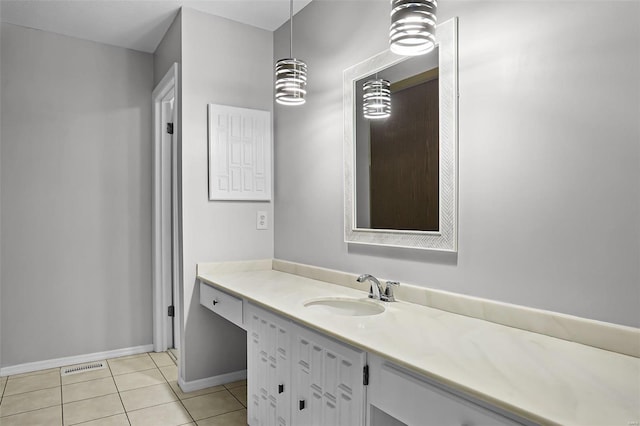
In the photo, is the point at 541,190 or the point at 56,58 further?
the point at 56,58

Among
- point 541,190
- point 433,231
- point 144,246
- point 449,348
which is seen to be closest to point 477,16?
point 541,190

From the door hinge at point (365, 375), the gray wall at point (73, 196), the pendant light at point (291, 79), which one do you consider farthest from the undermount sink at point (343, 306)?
the gray wall at point (73, 196)

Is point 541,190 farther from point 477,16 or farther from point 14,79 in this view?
point 14,79

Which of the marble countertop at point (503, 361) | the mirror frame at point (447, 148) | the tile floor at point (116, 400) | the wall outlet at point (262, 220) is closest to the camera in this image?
the marble countertop at point (503, 361)

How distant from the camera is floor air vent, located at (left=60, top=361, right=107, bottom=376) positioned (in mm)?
2989

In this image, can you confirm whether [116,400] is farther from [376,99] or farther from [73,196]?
[376,99]

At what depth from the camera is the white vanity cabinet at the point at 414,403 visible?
985 mm

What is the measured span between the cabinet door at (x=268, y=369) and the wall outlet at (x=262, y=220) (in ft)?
3.16

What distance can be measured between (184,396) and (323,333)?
159 centimetres

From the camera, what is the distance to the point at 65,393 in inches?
104

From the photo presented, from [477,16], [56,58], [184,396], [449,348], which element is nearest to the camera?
[449,348]

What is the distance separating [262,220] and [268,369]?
126cm

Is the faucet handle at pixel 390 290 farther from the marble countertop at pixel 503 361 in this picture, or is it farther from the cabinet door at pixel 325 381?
the cabinet door at pixel 325 381

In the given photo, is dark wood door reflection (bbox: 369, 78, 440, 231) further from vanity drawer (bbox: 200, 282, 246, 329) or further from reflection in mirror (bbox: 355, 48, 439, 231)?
vanity drawer (bbox: 200, 282, 246, 329)
